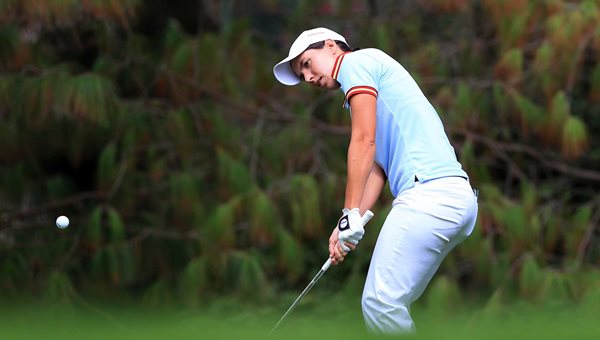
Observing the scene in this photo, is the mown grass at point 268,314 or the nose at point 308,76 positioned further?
the mown grass at point 268,314

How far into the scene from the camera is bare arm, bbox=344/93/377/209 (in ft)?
13.4

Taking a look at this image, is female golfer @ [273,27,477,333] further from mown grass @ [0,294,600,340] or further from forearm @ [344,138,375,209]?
mown grass @ [0,294,600,340]

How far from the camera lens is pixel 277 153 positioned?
773cm

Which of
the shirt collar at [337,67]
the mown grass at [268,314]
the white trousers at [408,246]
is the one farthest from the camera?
the mown grass at [268,314]

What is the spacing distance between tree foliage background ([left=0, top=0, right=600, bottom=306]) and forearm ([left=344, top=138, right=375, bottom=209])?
10.3 ft

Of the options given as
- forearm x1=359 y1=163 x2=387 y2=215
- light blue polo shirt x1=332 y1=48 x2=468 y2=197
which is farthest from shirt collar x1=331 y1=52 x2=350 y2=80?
forearm x1=359 y1=163 x2=387 y2=215

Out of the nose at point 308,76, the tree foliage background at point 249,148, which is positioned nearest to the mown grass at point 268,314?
the tree foliage background at point 249,148

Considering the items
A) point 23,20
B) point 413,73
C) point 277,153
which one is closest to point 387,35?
point 413,73

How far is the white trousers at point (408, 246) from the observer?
13.1 feet

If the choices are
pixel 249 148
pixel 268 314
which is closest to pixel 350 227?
pixel 268 314

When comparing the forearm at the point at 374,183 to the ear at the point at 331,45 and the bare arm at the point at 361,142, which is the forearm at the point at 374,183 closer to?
the bare arm at the point at 361,142

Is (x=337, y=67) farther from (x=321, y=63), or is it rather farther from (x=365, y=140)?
(x=365, y=140)

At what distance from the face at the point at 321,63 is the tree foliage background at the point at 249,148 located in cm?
280

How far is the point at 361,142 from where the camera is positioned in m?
4.08
